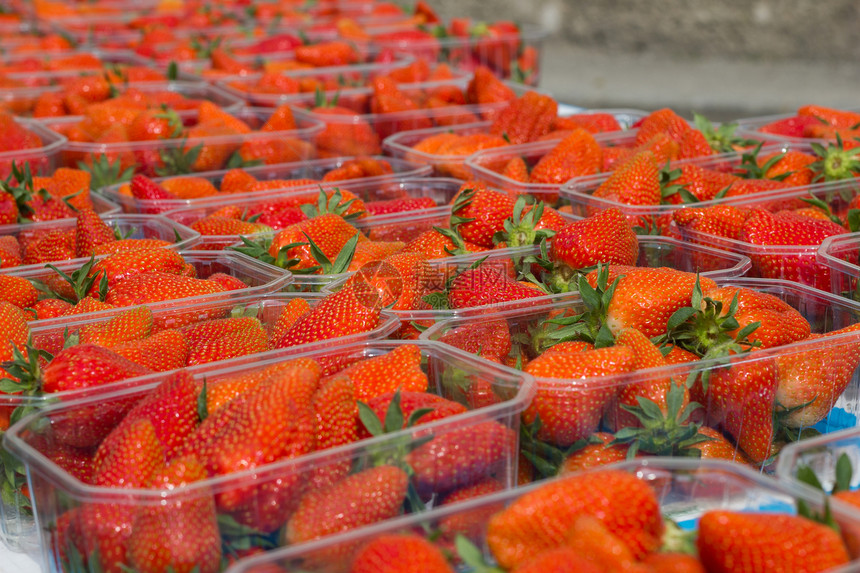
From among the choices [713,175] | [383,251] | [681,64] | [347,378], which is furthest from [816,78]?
[347,378]

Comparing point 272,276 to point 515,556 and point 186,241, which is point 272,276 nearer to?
point 186,241

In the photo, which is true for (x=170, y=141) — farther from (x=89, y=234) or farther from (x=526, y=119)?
(x=526, y=119)

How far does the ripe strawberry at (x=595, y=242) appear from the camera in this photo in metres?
1.34

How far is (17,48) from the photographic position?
139 inches

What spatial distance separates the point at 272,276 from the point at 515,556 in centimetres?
77

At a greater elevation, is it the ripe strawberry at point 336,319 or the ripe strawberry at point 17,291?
the ripe strawberry at point 336,319

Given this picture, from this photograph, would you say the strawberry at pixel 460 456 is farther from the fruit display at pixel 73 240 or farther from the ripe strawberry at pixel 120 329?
the fruit display at pixel 73 240

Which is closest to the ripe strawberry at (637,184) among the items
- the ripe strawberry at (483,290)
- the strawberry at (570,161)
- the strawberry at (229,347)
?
the strawberry at (570,161)

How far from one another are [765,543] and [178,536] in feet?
1.67

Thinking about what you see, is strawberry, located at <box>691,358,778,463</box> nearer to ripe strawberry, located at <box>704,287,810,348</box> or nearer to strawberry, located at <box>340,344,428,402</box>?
ripe strawberry, located at <box>704,287,810,348</box>

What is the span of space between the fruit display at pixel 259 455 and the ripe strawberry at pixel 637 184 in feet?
2.46

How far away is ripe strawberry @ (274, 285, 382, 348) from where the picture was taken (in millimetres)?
1173

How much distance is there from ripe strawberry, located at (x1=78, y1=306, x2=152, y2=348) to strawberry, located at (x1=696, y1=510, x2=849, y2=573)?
30.7 inches

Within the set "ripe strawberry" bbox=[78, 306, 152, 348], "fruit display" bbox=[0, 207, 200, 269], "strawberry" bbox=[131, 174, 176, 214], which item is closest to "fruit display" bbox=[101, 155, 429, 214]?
"strawberry" bbox=[131, 174, 176, 214]
